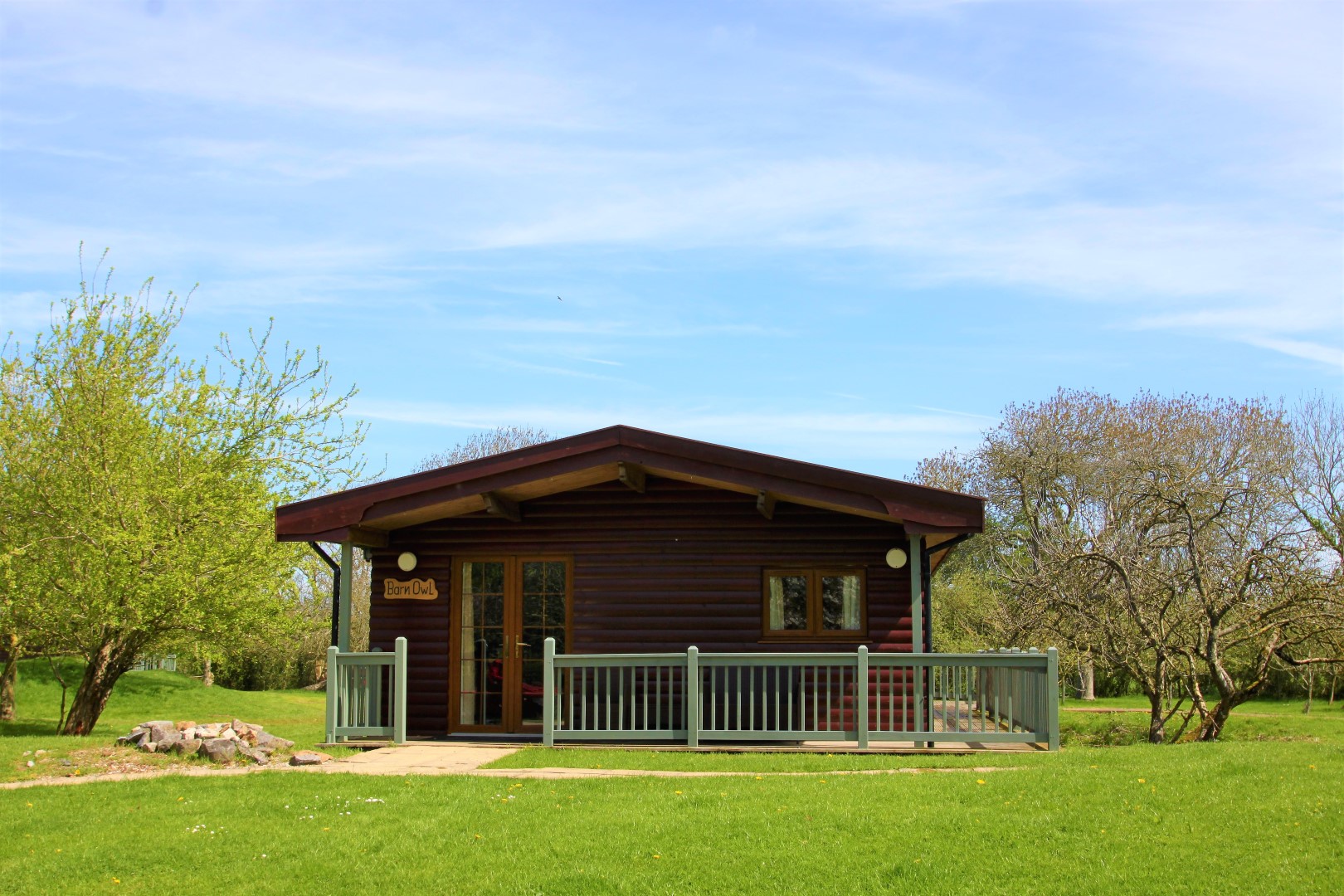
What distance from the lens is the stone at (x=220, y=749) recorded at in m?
10.7

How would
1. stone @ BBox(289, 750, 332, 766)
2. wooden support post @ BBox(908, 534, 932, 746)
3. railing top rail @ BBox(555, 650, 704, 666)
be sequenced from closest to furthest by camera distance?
1. stone @ BBox(289, 750, 332, 766)
2. railing top rail @ BBox(555, 650, 704, 666)
3. wooden support post @ BBox(908, 534, 932, 746)

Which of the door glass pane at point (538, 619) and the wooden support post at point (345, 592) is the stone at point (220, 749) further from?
the door glass pane at point (538, 619)

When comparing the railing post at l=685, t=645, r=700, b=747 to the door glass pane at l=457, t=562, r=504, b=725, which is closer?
the railing post at l=685, t=645, r=700, b=747

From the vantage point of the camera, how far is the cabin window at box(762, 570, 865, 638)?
12508mm

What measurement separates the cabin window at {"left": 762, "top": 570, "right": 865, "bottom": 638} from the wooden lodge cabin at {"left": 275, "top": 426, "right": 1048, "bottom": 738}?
2 cm

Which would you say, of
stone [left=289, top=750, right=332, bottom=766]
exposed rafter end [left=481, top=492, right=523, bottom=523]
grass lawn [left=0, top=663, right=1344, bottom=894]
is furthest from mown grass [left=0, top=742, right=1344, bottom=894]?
exposed rafter end [left=481, top=492, right=523, bottom=523]

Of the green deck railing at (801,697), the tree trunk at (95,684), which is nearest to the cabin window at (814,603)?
the green deck railing at (801,697)

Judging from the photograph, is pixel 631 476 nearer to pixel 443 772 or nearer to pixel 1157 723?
pixel 443 772

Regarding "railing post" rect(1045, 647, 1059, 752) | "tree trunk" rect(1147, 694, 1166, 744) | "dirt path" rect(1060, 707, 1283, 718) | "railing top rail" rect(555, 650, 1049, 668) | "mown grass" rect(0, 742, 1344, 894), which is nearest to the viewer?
"mown grass" rect(0, 742, 1344, 894)

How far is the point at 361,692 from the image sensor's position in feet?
40.3

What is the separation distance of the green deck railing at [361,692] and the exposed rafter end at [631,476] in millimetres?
2873

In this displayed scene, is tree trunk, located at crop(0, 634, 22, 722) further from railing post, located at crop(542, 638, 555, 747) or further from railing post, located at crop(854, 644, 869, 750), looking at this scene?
railing post, located at crop(854, 644, 869, 750)

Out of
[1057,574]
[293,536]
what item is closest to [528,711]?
[293,536]

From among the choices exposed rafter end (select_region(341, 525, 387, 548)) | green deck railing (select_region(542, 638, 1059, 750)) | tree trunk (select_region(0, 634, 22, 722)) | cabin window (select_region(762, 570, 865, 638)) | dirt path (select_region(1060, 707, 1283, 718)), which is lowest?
dirt path (select_region(1060, 707, 1283, 718))
